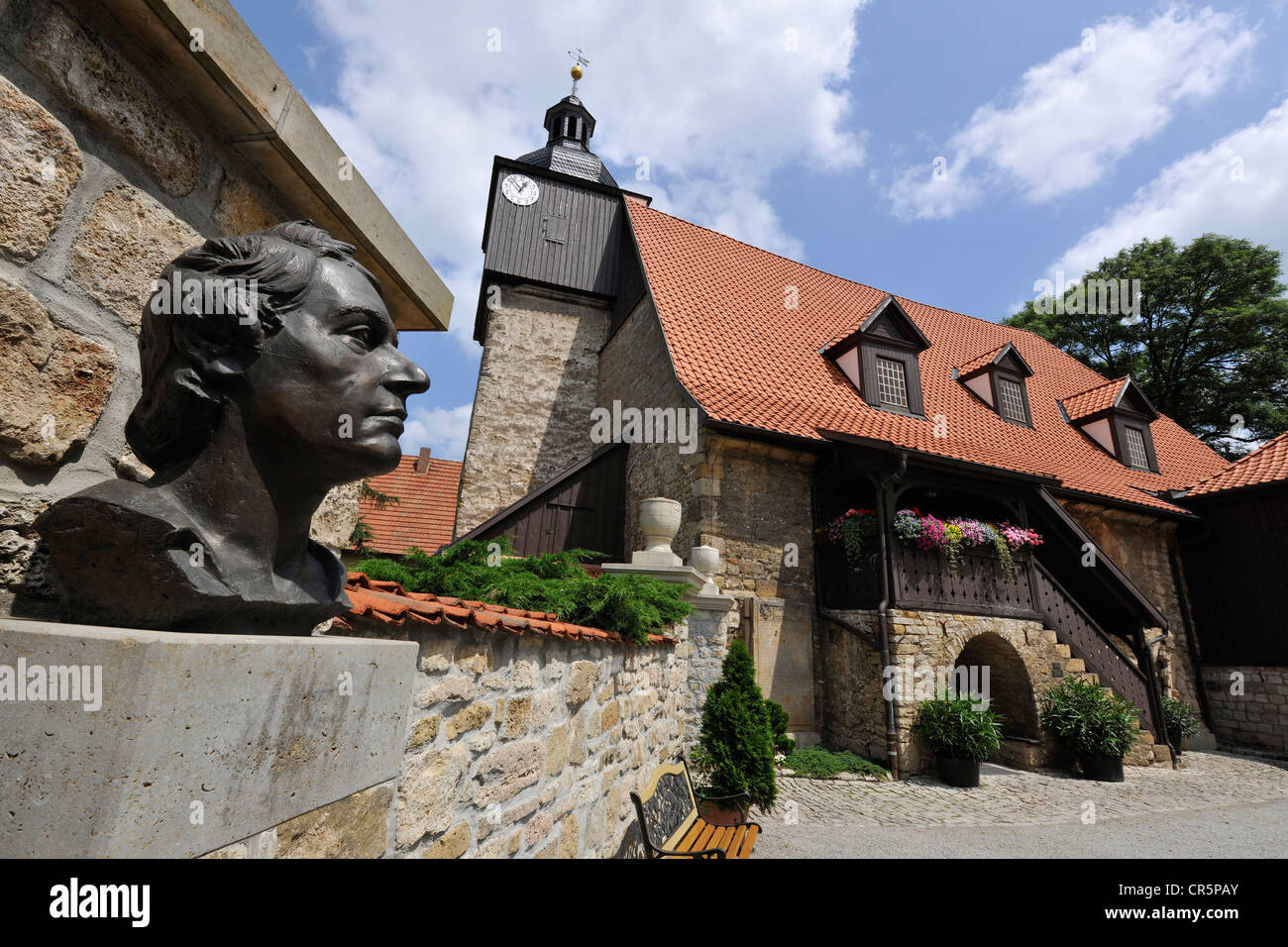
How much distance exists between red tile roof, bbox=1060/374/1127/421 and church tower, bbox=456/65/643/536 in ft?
37.9

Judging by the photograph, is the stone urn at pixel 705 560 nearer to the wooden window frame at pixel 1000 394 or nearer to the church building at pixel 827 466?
the church building at pixel 827 466

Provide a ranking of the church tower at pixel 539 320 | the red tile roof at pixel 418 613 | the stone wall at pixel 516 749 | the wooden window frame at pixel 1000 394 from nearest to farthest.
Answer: the red tile roof at pixel 418 613, the stone wall at pixel 516 749, the wooden window frame at pixel 1000 394, the church tower at pixel 539 320

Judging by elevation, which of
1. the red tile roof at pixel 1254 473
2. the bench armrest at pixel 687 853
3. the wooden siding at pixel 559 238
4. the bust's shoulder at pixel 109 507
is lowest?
the bench armrest at pixel 687 853

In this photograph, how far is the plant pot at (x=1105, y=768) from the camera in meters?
8.24

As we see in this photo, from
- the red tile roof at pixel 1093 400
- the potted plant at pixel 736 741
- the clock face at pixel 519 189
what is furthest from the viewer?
the clock face at pixel 519 189

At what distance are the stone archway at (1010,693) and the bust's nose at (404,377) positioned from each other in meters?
9.78

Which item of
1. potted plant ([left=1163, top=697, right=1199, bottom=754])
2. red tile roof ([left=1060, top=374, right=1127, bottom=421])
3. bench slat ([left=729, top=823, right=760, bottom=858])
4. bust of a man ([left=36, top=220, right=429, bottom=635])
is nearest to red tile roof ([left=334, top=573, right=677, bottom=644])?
bust of a man ([left=36, top=220, right=429, bottom=635])

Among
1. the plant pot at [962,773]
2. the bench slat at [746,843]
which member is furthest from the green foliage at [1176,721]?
the bench slat at [746,843]

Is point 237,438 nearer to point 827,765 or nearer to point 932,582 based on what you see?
point 827,765

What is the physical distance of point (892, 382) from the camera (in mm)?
11445

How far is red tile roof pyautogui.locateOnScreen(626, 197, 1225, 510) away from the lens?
9.84 meters

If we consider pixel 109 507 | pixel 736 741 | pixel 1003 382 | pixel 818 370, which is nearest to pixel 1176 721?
pixel 1003 382

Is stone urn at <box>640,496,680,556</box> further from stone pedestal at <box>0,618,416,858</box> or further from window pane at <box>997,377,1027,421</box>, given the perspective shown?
window pane at <box>997,377,1027,421</box>

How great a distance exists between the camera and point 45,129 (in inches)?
40.7
